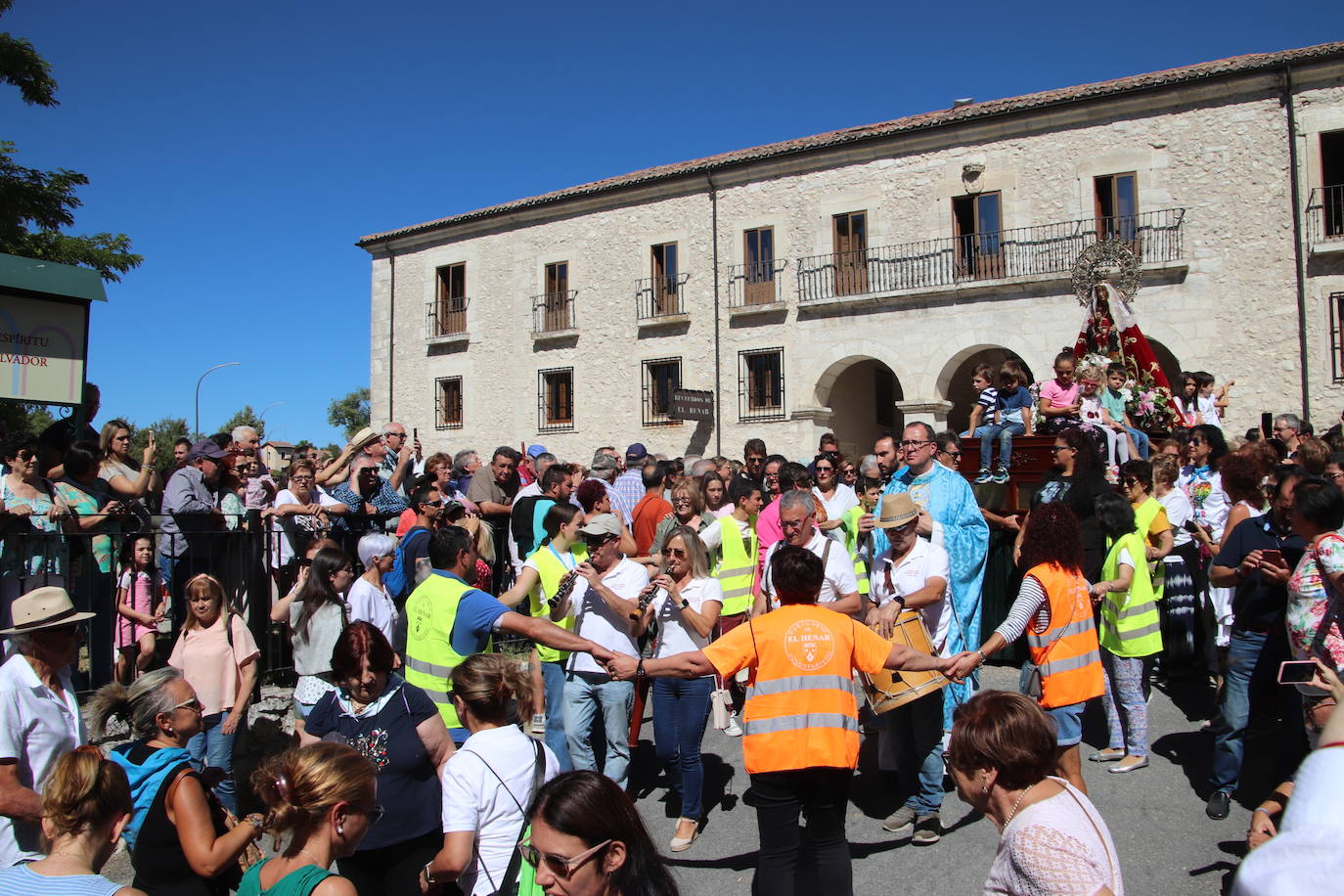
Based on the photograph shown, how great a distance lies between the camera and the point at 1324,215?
1711cm

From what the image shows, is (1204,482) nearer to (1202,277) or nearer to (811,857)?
(811,857)

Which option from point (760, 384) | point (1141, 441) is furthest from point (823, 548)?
point (760, 384)

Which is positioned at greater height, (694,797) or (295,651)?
(295,651)

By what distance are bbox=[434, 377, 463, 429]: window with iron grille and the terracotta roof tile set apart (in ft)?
16.0

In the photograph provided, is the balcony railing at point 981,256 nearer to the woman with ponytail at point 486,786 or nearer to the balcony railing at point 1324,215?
the balcony railing at point 1324,215

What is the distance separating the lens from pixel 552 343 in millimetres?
26609

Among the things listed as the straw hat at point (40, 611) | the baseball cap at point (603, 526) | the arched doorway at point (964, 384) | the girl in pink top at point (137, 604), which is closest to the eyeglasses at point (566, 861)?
the straw hat at point (40, 611)

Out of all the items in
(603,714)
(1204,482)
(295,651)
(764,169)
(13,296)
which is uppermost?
(764,169)

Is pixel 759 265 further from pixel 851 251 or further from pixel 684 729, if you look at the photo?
pixel 684 729

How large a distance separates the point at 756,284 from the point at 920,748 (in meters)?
19.3

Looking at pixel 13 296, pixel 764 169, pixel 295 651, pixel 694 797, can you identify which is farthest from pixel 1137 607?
pixel 764 169

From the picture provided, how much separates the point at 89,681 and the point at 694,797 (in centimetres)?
413

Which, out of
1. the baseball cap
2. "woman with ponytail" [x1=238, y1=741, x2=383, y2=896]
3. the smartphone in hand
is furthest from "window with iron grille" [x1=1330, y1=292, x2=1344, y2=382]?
"woman with ponytail" [x1=238, y1=741, x2=383, y2=896]

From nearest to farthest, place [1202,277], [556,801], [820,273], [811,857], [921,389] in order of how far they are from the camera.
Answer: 1. [556,801]
2. [811,857]
3. [1202,277]
4. [921,389]
5. [820,273]
